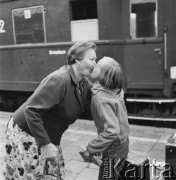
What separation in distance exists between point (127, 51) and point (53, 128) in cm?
352

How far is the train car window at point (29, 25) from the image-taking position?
6.02m

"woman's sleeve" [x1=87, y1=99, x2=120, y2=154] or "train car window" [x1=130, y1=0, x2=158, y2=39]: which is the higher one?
"train car window" [x1=130, y1=0, x2=158, y2=39]

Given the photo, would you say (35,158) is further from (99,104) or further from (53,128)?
(99,104)

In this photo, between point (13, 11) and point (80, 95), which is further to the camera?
point (13, 11)

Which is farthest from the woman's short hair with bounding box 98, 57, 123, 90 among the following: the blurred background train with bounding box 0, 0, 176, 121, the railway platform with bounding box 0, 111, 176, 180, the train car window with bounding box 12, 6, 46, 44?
the train car window with bounding box 12, 6, 46, 44

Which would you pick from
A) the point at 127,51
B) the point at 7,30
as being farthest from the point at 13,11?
the point at 127,51

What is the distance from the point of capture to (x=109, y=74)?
1.98 metres

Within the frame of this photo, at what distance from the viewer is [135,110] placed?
17.7 feet

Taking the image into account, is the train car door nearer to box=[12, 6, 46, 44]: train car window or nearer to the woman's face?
box=[12, 6, 46, 44]: train car window

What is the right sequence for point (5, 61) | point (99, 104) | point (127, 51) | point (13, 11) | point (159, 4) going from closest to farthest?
point (99, 104)
point (159, 4)
point (127, 51)
point (13, 11)
point (5, 61)

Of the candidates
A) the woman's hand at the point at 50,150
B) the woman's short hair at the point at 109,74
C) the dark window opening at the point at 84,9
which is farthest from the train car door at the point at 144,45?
the woman's hand at the point at 50,150

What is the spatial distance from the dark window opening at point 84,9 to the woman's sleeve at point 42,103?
395 cm

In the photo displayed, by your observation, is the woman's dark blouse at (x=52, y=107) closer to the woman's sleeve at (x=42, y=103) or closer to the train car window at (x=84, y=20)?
the woman's sleeve at (x=42, y=103)

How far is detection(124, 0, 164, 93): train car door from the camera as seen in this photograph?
512 centimetres
